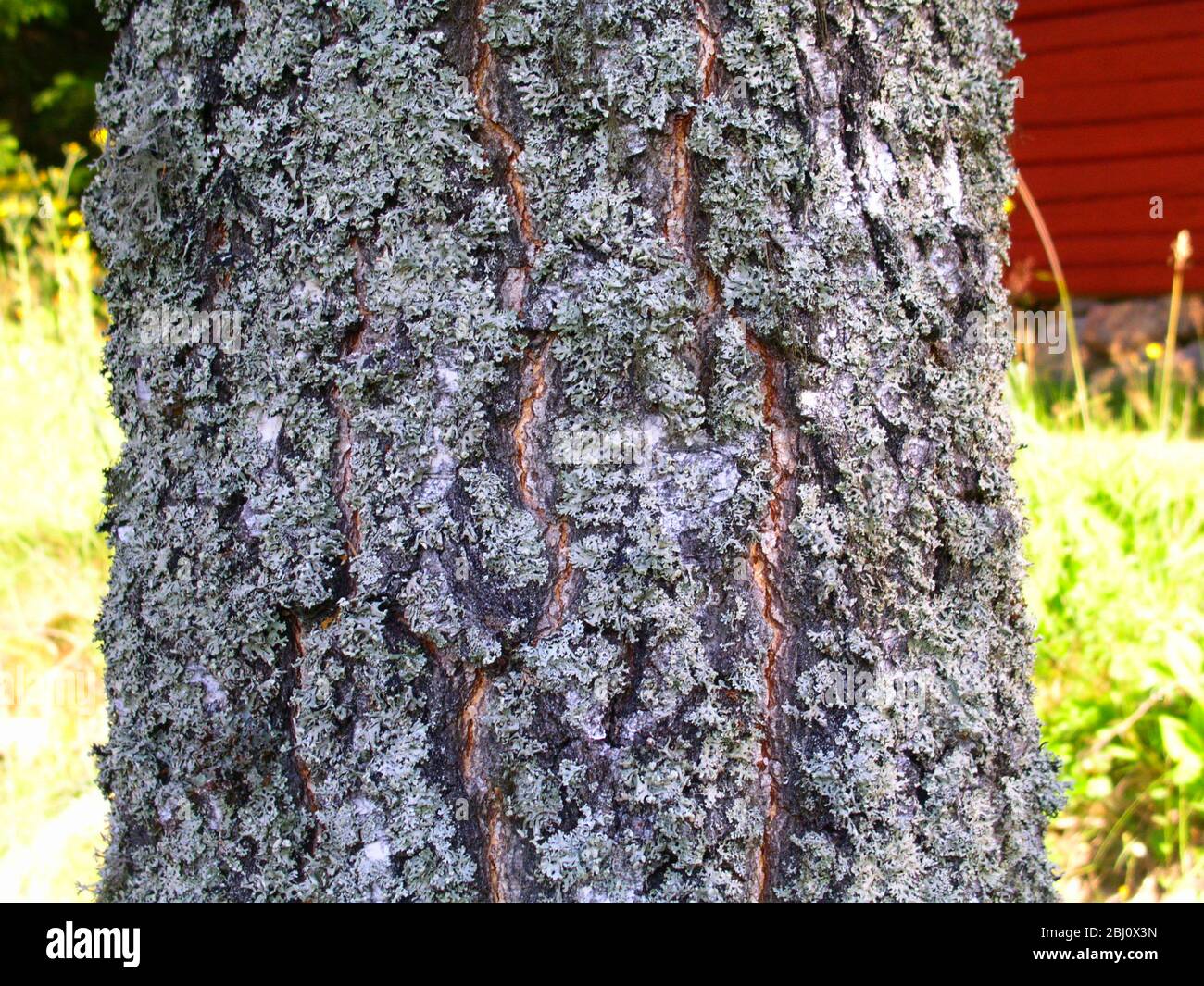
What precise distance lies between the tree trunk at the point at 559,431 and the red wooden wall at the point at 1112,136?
5853 mm

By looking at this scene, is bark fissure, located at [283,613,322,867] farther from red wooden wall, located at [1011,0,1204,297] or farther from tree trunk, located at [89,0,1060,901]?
red wooden wall, located at [1011,0,1204,297]

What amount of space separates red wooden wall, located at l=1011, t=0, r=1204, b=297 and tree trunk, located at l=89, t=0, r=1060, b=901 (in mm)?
5853

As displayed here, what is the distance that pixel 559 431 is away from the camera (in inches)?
41.7

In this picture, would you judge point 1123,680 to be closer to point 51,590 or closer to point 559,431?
point 559,431

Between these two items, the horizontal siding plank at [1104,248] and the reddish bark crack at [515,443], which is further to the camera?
the horizontal siding plank at [1104,248]

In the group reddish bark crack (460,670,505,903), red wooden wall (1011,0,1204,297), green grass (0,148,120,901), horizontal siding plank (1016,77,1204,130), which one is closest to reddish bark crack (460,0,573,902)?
reddish bark crack (460,670,505,903)

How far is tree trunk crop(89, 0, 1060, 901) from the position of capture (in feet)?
3.42

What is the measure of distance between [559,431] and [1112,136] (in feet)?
22.3

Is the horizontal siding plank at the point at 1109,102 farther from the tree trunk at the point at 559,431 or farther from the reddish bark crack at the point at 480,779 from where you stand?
the reddish bark crack at the point at 480,779

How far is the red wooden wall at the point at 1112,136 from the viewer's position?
20.3 feet

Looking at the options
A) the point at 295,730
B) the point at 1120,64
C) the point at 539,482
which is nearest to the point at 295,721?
the point at 295,730

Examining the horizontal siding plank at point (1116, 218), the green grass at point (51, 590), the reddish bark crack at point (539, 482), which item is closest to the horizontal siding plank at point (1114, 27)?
the horizontal siding plank at point (1116, 218)

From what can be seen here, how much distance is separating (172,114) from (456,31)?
1.18 feet
